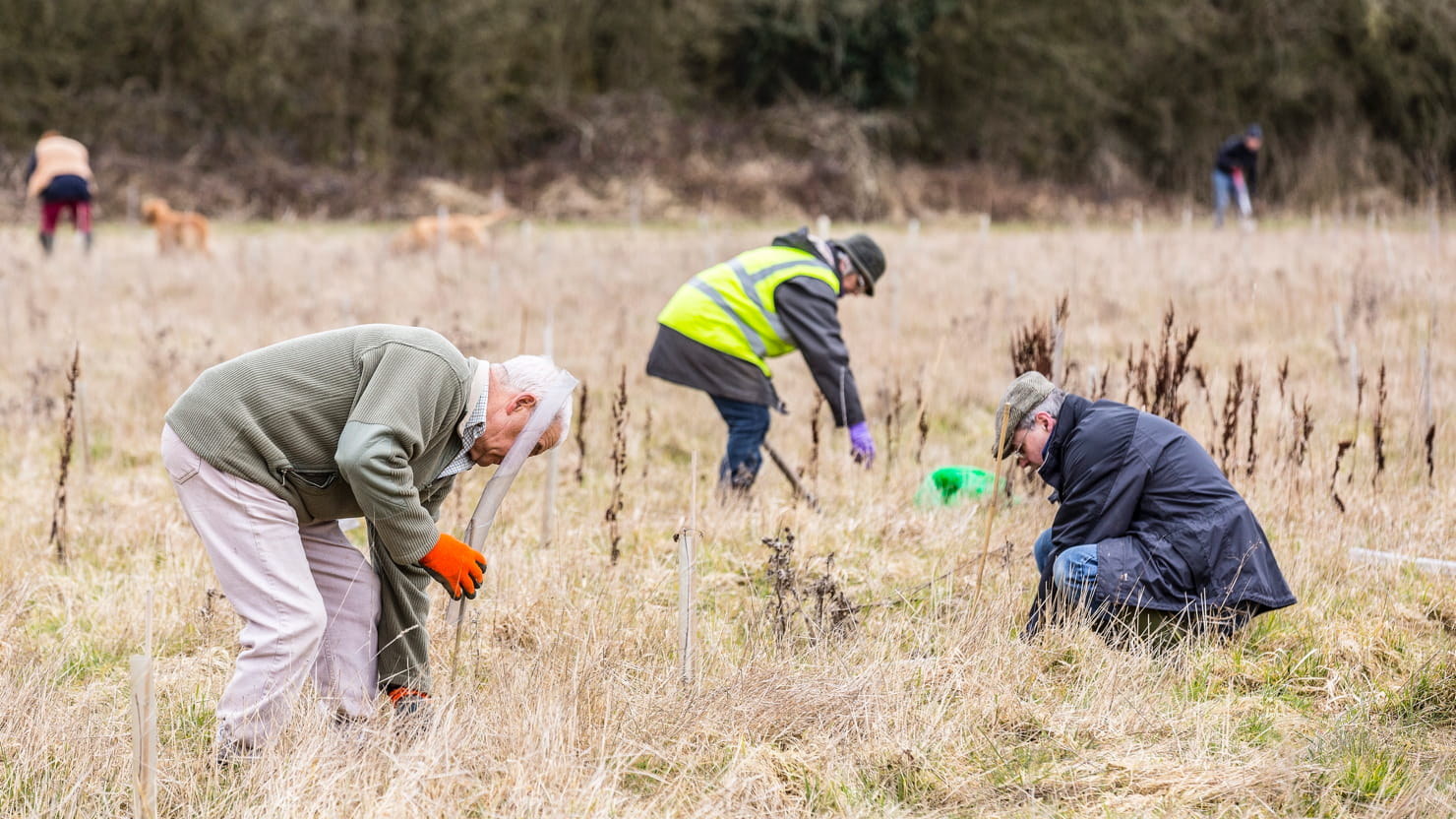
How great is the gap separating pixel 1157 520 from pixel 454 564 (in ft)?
7.09

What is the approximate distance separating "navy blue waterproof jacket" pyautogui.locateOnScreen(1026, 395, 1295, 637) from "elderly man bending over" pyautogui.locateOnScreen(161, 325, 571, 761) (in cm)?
169

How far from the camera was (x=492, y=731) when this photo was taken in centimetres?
298

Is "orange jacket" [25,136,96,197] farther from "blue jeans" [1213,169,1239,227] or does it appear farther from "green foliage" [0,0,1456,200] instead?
"blue jeans" [1213,169,1239,227]

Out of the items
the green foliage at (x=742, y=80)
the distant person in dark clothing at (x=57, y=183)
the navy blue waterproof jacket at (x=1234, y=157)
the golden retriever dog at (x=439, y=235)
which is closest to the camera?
the distant person in dark clothing at (x=57, y=183)

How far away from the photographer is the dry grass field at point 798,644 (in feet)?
9.59

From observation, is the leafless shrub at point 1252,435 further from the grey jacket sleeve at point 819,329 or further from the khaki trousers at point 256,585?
the khaki trousers at point 256,585

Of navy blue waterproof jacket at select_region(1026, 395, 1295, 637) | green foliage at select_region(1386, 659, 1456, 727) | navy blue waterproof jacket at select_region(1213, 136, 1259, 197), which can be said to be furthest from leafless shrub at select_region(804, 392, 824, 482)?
navy blue waterproof jacket at select_region(1213, 136, 1259, 197)

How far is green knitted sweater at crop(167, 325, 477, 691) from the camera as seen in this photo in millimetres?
2742

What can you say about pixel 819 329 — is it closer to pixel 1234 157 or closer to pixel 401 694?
pixel 401 694

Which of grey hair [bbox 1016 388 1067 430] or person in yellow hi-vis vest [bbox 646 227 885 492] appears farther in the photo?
person in yellow hi-vis vest [bbox 646 227 885 492]

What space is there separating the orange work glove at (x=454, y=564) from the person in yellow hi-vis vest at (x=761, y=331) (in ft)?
8.29

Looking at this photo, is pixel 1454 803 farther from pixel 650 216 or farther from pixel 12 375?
pixel 650 216

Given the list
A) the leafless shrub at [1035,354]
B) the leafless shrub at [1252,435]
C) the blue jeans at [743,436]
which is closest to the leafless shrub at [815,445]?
the blue jeans at [743,436]

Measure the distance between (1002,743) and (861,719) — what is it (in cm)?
36
